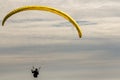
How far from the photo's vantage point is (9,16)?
230 ft

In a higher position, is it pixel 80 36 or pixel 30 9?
pixel 30 9

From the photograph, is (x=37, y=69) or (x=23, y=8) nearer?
(x=23, y=8)

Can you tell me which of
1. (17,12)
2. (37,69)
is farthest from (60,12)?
(37,69)

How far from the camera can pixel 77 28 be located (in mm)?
67750

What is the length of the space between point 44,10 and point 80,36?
18.0 ft

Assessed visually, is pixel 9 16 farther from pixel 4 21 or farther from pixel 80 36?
pixel 80 36

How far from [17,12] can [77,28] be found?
25.3 feet

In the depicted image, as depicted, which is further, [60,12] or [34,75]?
[34,75]

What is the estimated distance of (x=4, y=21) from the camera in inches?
2758

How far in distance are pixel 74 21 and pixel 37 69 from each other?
11.6 meters

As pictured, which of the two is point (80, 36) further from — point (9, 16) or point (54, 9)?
point (9, 16)

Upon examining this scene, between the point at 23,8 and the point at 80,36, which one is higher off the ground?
the point at 23,8

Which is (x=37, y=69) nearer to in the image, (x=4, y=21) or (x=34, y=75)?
→ (x=34, y=75)

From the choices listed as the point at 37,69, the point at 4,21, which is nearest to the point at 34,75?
the point at 37,69
